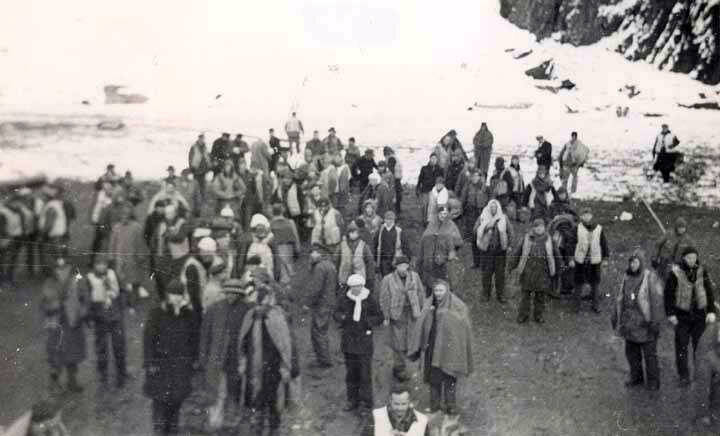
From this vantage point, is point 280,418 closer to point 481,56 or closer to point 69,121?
point 69,121

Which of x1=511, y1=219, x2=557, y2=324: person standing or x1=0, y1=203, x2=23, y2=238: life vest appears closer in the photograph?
x1=0, y1=203, x2=23, y2=238: life vest

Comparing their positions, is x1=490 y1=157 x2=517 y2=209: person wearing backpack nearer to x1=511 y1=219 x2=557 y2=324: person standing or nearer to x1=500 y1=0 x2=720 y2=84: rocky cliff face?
x1=500 y1=0 x2=720 y2=84: rocky cliff face

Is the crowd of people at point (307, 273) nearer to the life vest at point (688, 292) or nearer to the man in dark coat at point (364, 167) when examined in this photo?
the life vest at point (688, 292)

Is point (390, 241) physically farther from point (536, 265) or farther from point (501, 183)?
point (501, 183)

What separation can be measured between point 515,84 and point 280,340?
437cm

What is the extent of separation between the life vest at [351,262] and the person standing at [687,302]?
8.33 ft

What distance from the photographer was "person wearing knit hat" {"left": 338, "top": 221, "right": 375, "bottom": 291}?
5766mm

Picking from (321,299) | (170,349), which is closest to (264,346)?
(170,349)

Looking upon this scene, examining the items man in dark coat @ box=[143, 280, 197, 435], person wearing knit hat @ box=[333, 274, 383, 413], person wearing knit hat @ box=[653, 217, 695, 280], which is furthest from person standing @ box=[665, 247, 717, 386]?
man in dark coat @ box=[143, 280, 197, 435]

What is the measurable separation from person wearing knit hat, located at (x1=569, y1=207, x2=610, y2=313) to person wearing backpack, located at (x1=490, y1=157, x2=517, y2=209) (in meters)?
1.66

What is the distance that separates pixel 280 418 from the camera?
4.69m

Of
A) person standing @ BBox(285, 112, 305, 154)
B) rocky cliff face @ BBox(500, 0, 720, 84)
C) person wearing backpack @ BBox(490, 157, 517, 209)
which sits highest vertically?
rocky cliff face @ BBox(500, 0, 720, 84)

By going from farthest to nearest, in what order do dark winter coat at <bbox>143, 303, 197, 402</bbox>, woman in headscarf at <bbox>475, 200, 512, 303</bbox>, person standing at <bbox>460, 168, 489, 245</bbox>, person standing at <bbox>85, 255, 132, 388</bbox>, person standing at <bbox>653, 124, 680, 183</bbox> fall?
person standing at <bbox>460, 168, 489, 245</bbox> < person standing at <bbox>653, 124, 680, 183</bbox> < woman in headscarf at <bbox>475, 200, 512, 303</bbox> < person standing at <bbox>85, 255, 132, 388</bbox> < dark winter coat at <bbox>143, 303, 197, 402</bbox>

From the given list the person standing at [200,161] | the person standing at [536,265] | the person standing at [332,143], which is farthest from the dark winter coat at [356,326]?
the person standing at [332,143]
